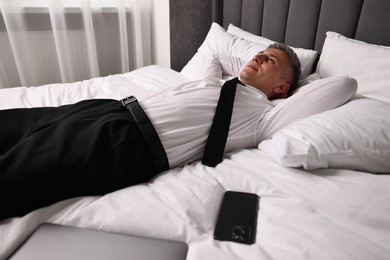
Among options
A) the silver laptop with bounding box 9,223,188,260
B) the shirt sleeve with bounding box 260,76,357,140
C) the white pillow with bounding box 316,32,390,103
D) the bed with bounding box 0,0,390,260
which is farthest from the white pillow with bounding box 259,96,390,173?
the silver laptop with bounding box 9,223,188,260

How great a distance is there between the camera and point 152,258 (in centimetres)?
56

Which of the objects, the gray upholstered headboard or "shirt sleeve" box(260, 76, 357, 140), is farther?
the gray upholstered headboard

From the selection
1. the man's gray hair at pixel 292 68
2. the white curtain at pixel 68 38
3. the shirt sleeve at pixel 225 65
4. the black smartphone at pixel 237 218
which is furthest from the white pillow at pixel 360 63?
the white curtain at pixel 68 38

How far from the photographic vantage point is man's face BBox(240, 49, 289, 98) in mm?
1223

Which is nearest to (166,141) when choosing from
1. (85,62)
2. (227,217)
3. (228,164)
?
(228,164)

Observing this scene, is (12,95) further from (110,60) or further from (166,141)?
(110,60)

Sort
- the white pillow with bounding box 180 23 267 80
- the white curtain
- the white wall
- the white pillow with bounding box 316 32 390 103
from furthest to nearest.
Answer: the white wall, the white curtain, the white pillow with bounding box 180 23 267 80, the white pillow with bounding box 316 32 390 103

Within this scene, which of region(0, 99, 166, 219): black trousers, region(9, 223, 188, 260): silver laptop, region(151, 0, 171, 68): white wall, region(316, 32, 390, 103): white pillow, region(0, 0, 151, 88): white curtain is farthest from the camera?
region(151, 0, 171, 68): white wall

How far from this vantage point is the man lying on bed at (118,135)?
71 centimetres

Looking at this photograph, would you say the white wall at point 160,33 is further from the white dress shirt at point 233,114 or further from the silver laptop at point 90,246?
the silver laptop at point 90,246

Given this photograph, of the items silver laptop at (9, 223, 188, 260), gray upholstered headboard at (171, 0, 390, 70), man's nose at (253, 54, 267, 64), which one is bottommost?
silver laptop at (9, 223, 188, 260)

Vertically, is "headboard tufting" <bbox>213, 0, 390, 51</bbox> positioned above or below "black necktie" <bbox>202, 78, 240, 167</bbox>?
above

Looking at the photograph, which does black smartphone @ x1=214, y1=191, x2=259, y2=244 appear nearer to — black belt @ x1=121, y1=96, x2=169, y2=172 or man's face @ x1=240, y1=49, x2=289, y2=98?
black belt @ x1=121, y1=96, x2=169, y2=172

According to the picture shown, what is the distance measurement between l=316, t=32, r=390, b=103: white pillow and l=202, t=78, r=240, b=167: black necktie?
54 centimetres
